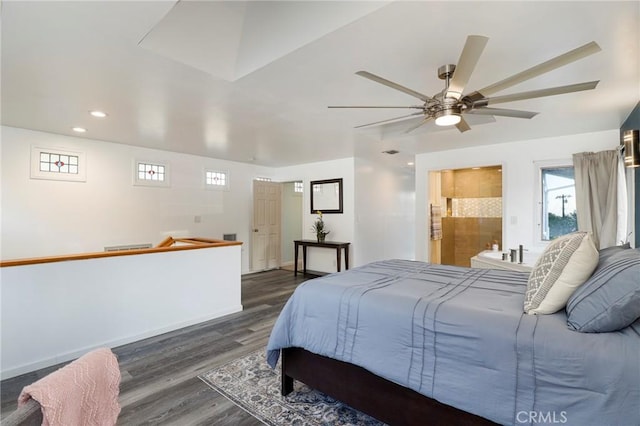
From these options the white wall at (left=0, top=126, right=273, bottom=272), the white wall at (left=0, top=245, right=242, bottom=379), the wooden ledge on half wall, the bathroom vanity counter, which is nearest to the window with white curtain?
the bathroom vanity counter

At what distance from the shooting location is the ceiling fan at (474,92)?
4.78 ft

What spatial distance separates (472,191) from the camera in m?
6.46

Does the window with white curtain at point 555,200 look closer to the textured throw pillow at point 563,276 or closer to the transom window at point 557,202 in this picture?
the transom window at point 557,202

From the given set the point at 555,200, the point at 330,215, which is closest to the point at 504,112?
the point at 555,200

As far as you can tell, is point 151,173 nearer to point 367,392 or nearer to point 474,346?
point 367,392

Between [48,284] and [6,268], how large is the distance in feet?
1.01

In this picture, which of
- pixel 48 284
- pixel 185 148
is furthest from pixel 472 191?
pixel 48 284

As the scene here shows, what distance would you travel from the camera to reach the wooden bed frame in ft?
4.81

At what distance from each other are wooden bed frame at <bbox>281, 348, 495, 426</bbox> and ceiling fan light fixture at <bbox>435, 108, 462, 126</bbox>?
1.75m

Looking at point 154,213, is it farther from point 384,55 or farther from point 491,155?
point 491,155

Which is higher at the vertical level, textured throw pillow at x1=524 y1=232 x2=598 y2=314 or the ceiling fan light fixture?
the ceiling fan light fixture

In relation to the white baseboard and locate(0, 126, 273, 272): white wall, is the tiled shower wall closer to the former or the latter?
locate(0, 126, 273, 272): white wall

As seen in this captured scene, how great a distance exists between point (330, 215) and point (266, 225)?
1.54 m

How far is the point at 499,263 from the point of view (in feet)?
12.2
